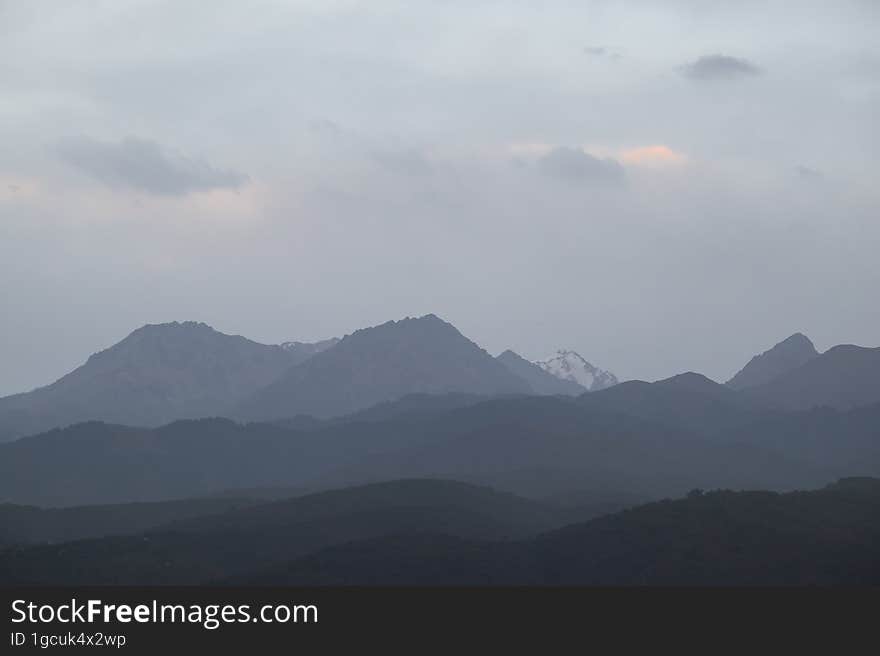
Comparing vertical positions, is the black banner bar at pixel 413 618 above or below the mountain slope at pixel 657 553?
below

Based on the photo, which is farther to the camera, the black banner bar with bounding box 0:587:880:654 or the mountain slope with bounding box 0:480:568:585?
the mountain slope with bounding box 0:480:568:585

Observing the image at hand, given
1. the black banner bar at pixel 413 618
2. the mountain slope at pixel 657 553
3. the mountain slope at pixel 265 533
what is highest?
the mountain slope at pixel 265 533

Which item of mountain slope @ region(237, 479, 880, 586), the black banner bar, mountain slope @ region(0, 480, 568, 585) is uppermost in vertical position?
mountain slope @ region(0, 480, 568, 585)

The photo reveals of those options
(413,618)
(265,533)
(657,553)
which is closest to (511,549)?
(657,553)

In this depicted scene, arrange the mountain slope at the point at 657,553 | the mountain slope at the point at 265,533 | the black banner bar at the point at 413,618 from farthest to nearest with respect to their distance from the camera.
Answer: the mountain slope at the point at 265,533 → the mountain slope at the point at 657,553 → the black banner bar at the point at 413,618

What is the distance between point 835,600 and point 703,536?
6083 cm

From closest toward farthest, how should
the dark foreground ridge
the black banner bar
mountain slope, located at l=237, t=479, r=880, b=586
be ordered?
the black banner bar, mountain slope, located at l=237, t=479, r=880, b=586, the dark foreground ridge

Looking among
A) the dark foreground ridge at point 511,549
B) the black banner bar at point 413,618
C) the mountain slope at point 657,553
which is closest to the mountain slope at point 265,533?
the dark foreground ridge at point 511,549

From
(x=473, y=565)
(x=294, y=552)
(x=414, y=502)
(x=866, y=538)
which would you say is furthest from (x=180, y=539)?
(x=866, y=538)

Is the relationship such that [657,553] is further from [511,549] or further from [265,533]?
[265,533]

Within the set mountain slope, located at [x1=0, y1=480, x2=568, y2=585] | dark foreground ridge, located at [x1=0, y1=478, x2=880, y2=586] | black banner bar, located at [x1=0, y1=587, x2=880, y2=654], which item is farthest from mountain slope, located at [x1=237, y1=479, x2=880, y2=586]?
black banner bar, located at [x1=0, y1=587, x2=880, y2=654]

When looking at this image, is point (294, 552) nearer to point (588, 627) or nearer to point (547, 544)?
point (547, 544)

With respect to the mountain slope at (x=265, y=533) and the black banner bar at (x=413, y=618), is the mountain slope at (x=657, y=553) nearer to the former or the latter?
the mountain slope at (x=265, y=533)

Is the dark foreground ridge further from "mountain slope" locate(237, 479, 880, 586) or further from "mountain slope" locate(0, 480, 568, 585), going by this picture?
"mountain slope" locate(0, 480, 568, 585)
